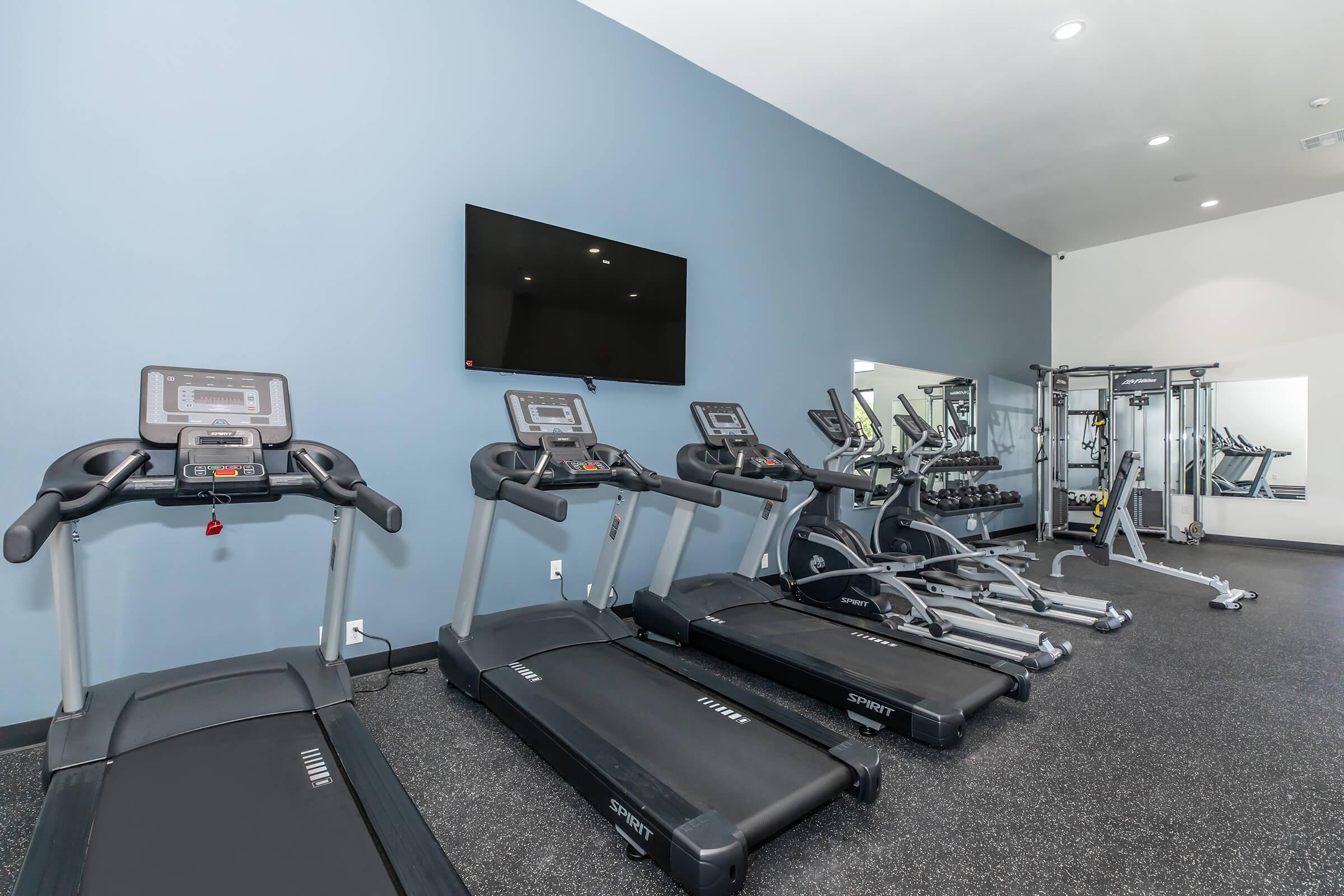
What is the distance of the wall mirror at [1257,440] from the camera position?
21.1ft

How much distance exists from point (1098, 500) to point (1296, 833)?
5.99 metres

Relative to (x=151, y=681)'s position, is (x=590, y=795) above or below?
below

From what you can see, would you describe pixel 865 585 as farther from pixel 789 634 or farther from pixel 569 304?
pixel 569 304

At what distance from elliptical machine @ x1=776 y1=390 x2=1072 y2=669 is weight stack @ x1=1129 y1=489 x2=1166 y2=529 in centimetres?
460

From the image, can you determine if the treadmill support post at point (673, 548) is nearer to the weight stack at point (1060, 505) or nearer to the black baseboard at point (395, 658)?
the black baseboard at point (395, 658)

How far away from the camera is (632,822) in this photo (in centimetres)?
160

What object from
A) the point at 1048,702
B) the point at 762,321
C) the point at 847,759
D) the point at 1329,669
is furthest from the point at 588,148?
the point at 1329,669

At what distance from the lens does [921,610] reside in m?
3.40

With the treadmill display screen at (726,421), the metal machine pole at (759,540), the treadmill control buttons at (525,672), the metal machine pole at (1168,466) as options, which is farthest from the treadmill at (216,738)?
the metal machine pole at (1168,466)

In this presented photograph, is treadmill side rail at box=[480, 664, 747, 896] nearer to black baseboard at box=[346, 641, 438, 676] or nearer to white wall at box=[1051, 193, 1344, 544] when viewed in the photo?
black baseboard at box=[346, 641, 438, 676]

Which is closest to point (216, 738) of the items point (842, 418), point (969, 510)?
point (842, 418)

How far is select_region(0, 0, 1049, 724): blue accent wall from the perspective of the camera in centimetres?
216

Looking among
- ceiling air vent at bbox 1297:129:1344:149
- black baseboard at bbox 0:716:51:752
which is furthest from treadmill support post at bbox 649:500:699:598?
ceiling air vent at bbox 1297:129:1344:149

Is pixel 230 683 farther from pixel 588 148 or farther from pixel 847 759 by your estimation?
pixel 588 148
